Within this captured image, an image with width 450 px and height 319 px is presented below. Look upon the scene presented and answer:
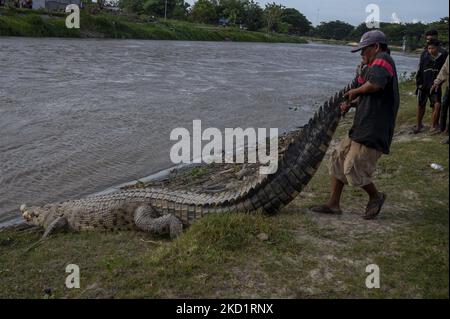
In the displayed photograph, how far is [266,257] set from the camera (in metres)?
3.75

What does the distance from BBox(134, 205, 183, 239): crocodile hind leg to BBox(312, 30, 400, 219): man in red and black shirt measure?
181cm

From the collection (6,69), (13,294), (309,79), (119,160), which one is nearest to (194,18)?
(309,79)

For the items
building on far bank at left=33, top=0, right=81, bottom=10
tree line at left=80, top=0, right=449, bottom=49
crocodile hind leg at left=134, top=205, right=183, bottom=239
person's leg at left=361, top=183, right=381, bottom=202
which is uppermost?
tree line at left=80, top=0, right=449, bottom=49

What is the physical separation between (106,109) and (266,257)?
31.3 ft

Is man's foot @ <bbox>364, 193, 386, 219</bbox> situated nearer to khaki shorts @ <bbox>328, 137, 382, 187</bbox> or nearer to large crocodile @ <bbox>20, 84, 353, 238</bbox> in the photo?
khaki shorts @ <bbox>328, 137, 382, 187</bbox>

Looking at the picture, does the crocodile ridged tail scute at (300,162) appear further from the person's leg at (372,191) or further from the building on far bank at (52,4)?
the building on far bank at (52,4)

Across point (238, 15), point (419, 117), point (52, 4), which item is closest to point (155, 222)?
point (419, 117)

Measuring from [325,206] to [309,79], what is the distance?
1986 cm

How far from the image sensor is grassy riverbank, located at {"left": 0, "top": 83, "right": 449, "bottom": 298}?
11.0 ft

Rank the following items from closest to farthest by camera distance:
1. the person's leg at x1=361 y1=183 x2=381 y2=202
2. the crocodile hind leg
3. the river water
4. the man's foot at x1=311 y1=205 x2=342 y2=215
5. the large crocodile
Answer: the person's leg at x1=361 y1=183 x2=381 y2=202
the large crocodile
the man's foot at x1=311 y1=205 x2=342 y2=215
the crocodile hind leg
the river water

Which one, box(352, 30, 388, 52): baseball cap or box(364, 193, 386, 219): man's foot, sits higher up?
box(352, 30, 388, 52): baseball cap

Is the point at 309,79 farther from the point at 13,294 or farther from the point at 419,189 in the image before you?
the point at 13,294

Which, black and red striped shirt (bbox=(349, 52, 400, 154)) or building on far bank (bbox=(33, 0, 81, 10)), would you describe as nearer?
black and red striped shirt (bbox=(349, 52, 400, 154))

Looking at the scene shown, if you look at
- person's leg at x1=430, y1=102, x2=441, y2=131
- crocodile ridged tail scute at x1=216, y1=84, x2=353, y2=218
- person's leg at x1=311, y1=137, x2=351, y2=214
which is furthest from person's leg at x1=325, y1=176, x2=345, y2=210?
person's leg at x1=430, y1=102, x2=441, y2=131
